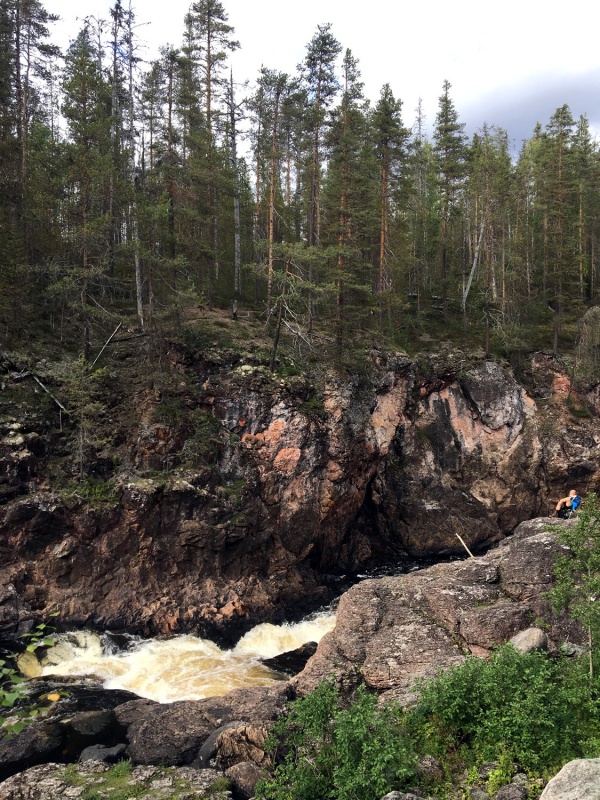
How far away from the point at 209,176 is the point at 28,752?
23.6 m

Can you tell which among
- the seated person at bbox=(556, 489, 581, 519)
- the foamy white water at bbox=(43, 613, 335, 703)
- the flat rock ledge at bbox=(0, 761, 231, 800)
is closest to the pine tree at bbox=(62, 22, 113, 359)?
the foamy white water at bbox=(43, 613, 335, 703)

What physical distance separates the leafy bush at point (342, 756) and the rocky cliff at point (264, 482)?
1055 cm

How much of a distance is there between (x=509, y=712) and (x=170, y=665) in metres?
11.5

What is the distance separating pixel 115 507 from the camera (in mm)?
17750

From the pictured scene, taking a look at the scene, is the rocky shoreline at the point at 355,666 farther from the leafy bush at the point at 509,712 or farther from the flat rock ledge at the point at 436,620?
the leafy bush at the point at 509,712

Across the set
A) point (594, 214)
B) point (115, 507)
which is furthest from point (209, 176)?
point (594, 214)

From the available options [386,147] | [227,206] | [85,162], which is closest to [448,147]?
[386,147]

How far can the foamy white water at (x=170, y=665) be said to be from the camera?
14367 mm

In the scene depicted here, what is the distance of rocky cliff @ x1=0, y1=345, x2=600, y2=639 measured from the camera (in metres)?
17.0

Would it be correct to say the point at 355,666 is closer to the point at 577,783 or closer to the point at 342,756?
the point at 342,756

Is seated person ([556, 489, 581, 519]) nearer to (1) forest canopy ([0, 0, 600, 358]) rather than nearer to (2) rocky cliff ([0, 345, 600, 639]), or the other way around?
(2) rocky cliff ([0, 345, 600, 639])

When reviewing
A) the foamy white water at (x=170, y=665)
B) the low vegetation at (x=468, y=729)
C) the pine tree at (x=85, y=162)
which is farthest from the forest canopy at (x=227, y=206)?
the low vegetation at (x=468, y=729)

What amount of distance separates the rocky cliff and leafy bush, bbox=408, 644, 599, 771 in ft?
35.6

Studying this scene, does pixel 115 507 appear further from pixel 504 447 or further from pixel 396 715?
pixel 504 447
